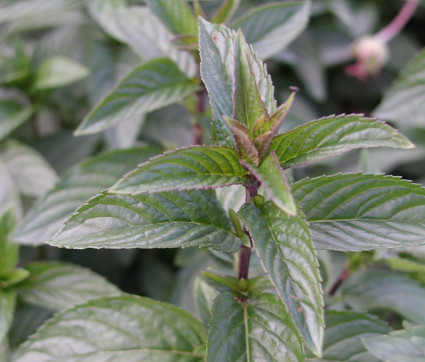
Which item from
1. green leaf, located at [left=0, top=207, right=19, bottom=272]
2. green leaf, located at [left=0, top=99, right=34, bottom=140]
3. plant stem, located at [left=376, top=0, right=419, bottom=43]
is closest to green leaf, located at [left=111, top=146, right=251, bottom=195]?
green leaf, located at [left=0, top=207, right=19, bottom=272]

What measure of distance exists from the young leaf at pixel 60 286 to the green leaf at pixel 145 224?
0.39 meters

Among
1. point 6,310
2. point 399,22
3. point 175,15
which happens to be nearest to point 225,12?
point 175,15

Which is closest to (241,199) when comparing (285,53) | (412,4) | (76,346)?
(76,346)

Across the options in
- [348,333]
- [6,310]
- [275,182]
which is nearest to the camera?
[275,182]

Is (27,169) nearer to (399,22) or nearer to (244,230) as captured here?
(244,230)

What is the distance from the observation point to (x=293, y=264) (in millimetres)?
534

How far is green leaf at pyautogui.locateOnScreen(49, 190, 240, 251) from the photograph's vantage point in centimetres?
56

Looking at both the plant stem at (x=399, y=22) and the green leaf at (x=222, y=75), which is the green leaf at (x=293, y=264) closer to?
the green leaf at (x=222, y=75)

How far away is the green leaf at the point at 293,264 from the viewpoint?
50 cm

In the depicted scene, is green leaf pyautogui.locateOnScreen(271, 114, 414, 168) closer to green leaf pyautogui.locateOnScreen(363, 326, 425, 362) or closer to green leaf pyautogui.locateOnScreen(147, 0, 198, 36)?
green leaf pyautogui.locateOnScreen(363, 326, 425, 362)

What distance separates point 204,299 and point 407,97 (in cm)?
79

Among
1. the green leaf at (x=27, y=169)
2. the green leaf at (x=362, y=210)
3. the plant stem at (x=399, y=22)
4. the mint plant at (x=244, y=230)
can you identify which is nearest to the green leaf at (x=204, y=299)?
the mint plant at (x=244, y=230)

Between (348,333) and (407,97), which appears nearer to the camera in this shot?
(348,333)

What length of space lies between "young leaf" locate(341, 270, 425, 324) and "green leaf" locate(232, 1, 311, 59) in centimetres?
47
